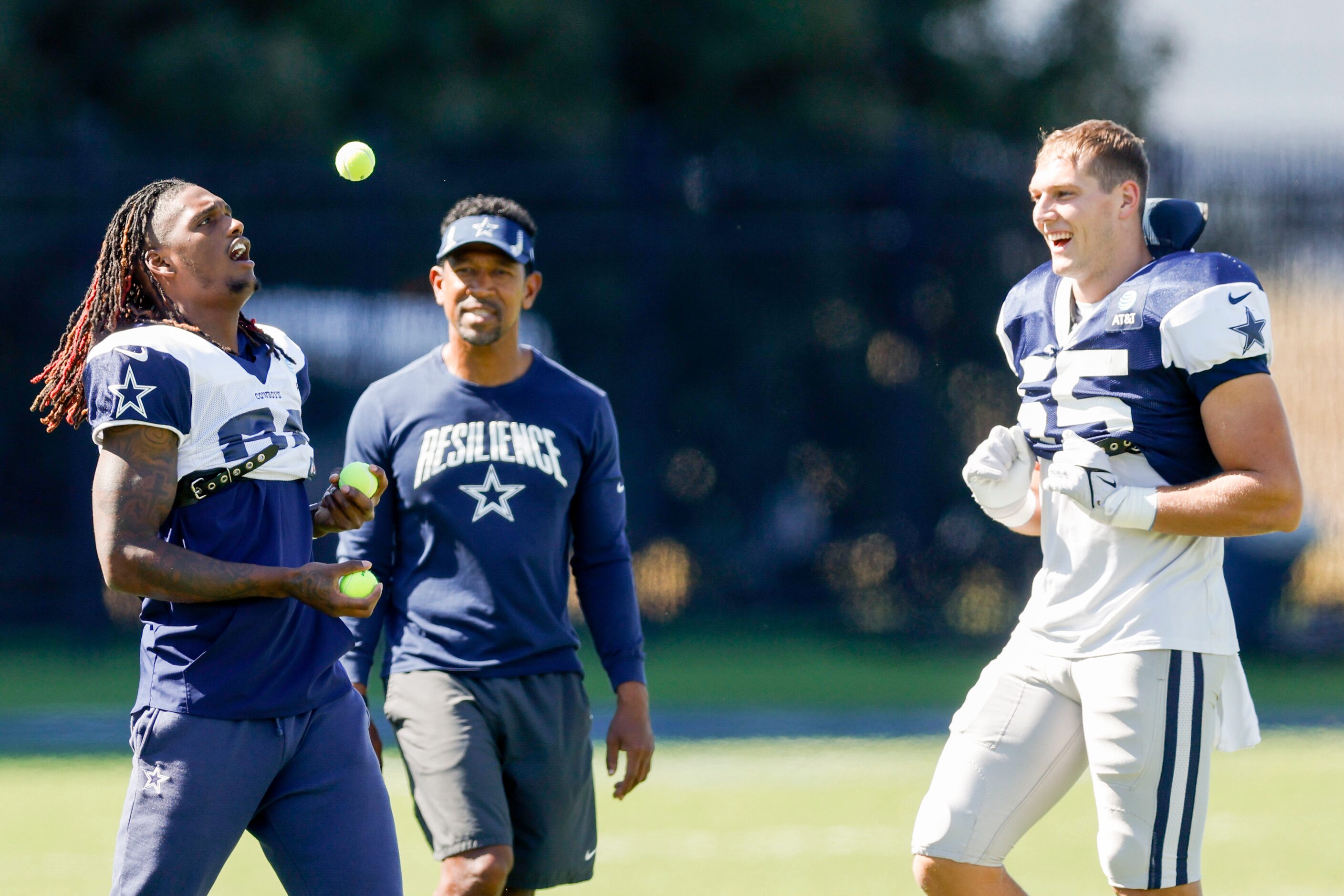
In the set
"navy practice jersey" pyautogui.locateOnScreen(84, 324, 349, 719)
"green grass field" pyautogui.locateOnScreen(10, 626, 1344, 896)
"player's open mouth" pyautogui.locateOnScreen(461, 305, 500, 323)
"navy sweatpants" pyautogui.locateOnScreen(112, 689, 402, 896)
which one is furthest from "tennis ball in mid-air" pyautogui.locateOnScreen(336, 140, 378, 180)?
"green grass field" pyautogui.locateOnScreen(10, 626, 1344, 896)

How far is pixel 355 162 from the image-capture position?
4766mm

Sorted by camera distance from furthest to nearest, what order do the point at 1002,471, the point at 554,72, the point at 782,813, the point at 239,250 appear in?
the point at 554,72
the point at 782,813
the point at 1002,471
the point at 239,250

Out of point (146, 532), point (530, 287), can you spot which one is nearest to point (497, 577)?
point (530, 287)

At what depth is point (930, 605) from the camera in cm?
1318

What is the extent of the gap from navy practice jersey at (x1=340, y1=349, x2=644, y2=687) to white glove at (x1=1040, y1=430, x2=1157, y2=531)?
1.58 m

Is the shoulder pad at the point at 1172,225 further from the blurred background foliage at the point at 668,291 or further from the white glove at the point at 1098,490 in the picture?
the blurred background foliage at the point at 668,291

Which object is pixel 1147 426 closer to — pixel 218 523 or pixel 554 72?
pixel 218 523

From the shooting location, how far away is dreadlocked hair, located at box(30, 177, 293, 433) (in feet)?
12.6

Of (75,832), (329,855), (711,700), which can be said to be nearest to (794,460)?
(711,700)

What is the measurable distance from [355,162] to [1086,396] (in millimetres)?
2316

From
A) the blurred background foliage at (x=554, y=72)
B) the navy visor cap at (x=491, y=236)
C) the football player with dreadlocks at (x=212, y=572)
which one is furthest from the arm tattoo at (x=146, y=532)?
the blurred background foliage at (x=554, y=72)

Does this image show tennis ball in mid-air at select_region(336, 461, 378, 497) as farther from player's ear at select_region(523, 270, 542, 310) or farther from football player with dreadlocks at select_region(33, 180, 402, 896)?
player's ear at select_region(523, 270, 542, 310)

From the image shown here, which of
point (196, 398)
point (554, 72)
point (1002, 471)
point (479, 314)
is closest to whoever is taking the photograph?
point (196, 398)

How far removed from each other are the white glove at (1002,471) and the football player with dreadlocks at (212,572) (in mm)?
1780
